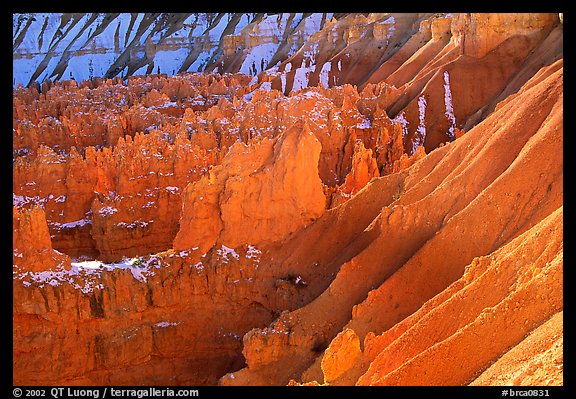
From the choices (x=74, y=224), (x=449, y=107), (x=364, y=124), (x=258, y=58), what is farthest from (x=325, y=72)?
(x=74, y=224)

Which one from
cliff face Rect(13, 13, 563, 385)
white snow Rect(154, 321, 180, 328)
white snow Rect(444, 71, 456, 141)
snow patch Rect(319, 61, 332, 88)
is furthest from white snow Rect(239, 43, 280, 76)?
white snow Rect(154, 321, 180, 328)

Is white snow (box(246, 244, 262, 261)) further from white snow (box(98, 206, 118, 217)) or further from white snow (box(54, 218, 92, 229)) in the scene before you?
white snow (box(54, 218, 92, 229))

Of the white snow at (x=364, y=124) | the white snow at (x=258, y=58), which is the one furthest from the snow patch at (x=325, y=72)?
Answer: the white snow at (x=364, y=124)

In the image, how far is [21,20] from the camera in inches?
3863

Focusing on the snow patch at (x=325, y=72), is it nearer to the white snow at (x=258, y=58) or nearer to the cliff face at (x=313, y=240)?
the white snow at (x=258, y=58)

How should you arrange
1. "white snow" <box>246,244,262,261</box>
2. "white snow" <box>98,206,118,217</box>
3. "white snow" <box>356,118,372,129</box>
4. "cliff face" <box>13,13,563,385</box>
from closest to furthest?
1. "cliff face" <box>13,13,563,385</box>
2. "white snow" <box>246,244,262,261</box>
3. "white snow" <box>98,206,118,217</box>
4. "white snow" <box>356,118,372,129</box>

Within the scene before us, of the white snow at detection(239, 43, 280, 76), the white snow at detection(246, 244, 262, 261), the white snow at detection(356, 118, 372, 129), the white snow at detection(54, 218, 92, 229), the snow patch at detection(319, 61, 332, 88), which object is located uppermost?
A: the white snow at detection(239, 43, 280, 76)

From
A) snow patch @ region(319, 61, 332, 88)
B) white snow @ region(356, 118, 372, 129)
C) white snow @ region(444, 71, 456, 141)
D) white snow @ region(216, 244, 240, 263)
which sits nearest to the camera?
white snow @ region(216, 244, 240, 263)

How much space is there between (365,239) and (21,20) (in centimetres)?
9253

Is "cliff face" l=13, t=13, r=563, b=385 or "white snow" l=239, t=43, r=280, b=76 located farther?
"white snow" l=239, t=43, r=280, b=76

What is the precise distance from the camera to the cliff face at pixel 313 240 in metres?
11.5

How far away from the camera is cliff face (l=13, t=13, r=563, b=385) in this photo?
1152cm

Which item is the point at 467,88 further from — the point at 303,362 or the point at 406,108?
the point at 303,362
